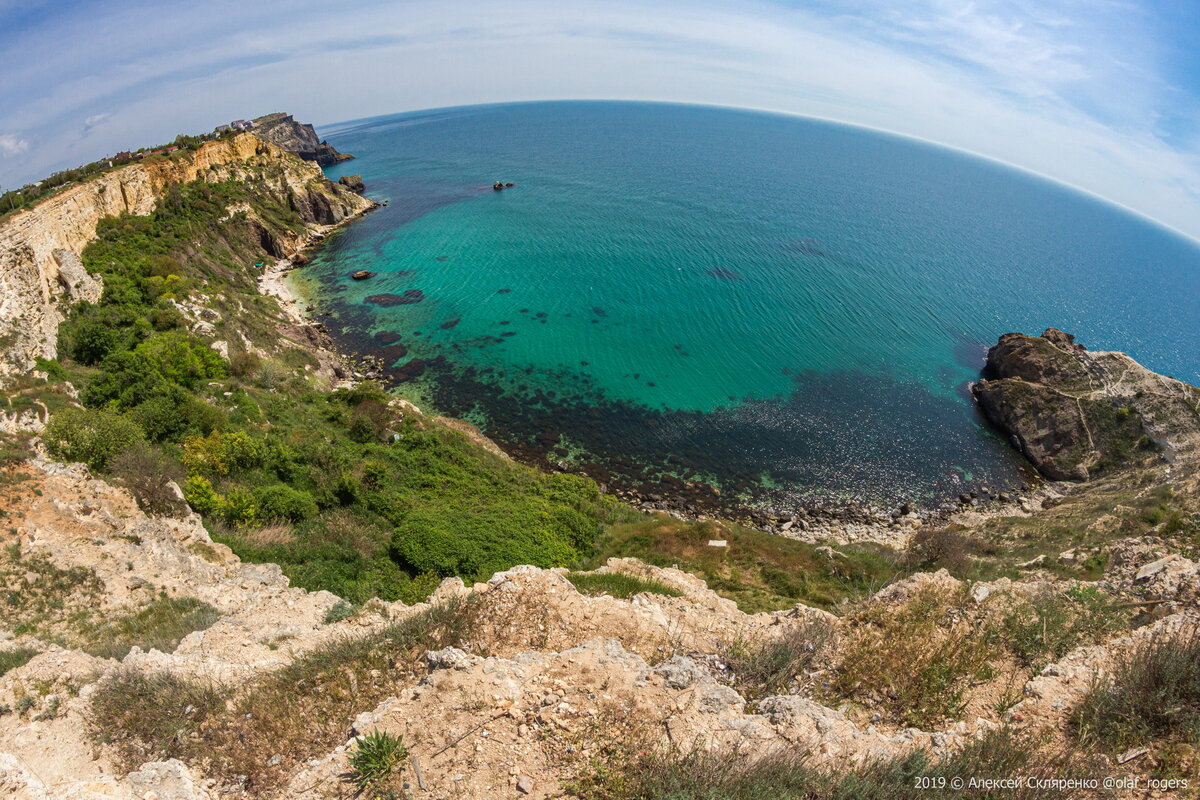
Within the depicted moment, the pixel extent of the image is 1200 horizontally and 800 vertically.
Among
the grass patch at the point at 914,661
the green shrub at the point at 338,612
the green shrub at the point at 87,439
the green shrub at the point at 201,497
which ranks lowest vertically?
the green shrub at the point at 201,497

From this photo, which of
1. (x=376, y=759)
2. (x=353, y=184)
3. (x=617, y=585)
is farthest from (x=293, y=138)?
(x=376, y=759)

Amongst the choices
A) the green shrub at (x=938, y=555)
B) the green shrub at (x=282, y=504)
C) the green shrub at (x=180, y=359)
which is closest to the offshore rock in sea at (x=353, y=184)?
the green shrub at (x=180, y=359)

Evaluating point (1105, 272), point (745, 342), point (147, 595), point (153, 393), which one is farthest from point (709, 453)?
point (1105, 272)

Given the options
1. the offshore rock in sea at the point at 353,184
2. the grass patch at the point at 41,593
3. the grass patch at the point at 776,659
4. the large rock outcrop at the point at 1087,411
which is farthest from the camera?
the offshore rock in sea at the point at 353,184

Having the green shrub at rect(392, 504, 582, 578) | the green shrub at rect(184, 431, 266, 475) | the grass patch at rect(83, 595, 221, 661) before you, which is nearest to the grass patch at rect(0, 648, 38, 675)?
the grass patch at rect(83, 595, 221, 661)

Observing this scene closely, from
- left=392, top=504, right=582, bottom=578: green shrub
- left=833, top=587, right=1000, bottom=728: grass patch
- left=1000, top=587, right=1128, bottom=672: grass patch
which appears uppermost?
left=1000, top=587, right=1128, bottom=672: grass patch

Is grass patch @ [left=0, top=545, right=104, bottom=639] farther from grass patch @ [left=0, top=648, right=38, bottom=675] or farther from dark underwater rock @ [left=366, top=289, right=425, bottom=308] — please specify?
dark underwater rock @ [left=366, top=289, right=425, bottom=308]

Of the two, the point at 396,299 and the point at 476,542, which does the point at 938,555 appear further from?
the point at 396,299

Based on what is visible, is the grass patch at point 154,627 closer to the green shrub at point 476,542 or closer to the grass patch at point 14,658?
the grass patch at point 14,658
